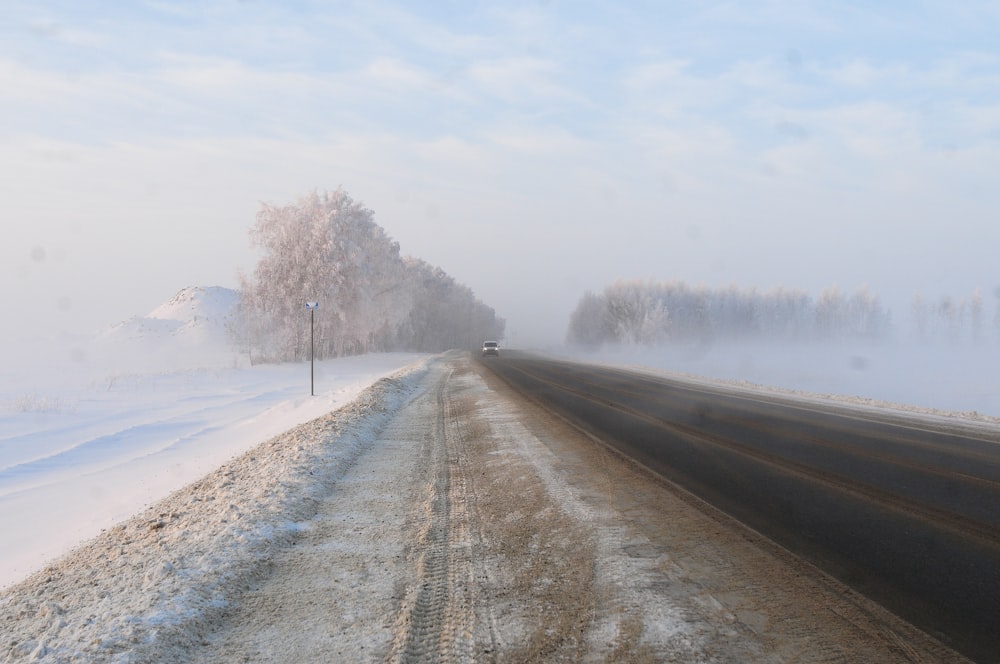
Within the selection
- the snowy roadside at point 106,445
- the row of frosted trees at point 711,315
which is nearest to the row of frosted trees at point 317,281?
the snowy roadside at point 106,445

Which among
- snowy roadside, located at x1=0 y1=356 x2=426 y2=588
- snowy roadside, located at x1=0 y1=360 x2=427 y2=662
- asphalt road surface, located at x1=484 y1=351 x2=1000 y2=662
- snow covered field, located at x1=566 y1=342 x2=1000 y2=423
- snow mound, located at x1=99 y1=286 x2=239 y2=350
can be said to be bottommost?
snow covered field, located at x1=566 y1=342 x2=1000 y2=423

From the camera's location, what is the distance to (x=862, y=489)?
7684mm

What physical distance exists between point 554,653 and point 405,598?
4.33ft

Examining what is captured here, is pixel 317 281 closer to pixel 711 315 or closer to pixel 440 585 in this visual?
pixel 440 585

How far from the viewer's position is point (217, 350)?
87.6m

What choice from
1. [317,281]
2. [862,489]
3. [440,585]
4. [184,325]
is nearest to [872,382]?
[317,281]

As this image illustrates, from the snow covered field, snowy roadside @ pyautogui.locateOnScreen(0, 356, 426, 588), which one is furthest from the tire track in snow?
the snow covered field

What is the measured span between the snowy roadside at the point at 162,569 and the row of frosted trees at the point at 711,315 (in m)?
110

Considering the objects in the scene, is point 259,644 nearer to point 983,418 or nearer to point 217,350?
point 983,418

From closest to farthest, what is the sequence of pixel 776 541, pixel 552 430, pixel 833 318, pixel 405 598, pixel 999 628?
pixel 999 628 → pixel 405 598 → pixel 776 541 → pixel 552 430 → pixel 833 318

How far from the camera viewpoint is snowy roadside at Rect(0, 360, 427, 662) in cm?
394

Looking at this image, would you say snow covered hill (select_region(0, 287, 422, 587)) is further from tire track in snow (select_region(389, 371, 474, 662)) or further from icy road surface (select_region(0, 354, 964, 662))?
tire track in snow (select_region(389, 371, 474, 662))

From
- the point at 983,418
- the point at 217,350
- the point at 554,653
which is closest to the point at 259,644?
the point at 554,653

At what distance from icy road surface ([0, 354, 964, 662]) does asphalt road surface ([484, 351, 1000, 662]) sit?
0.42m
